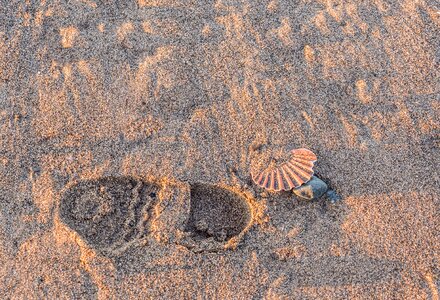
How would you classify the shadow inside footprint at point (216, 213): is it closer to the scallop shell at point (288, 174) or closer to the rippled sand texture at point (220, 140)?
the rippled sand texture at point (220, 140)

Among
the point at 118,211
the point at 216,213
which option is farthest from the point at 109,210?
the point at 216,213

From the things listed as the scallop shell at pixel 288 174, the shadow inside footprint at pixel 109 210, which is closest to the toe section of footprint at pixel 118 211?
the shadow inside footprint at pixel 109 210

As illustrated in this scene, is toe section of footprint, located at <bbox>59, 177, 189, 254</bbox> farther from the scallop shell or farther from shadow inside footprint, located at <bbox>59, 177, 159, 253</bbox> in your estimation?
the scallop shell

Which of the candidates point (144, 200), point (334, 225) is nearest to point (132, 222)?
point (144, 200)

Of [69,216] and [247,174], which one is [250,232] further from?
[69,216]

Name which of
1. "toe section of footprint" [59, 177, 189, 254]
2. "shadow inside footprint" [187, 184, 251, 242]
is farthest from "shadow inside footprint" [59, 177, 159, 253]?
"shadow inside footprint" [187, 184, 251, 242]
